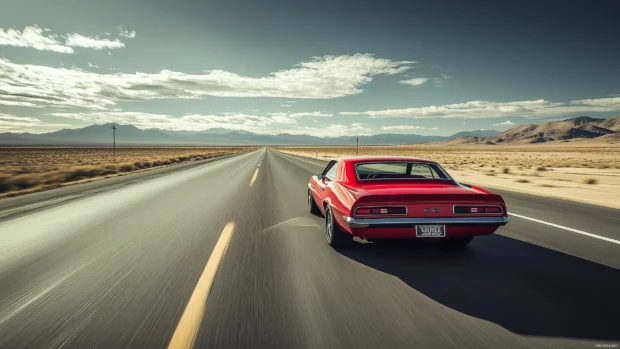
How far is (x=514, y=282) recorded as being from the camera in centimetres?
373

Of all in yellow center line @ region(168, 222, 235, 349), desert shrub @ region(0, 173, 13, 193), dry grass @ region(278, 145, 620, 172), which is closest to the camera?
yellow center line @ region(168, 222, 235, 349)

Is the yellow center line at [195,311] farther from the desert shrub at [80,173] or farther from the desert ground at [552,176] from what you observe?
the desert shrub at [80,173]

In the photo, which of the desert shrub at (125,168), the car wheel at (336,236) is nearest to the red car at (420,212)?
the car wheel at (336,236)

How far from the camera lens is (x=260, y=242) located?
17.7ft

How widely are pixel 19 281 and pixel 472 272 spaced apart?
503 cm

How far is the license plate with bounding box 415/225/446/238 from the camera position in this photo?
4.20m

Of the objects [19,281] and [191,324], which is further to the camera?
[19,281]

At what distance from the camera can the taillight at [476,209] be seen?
→ 427 centimetres

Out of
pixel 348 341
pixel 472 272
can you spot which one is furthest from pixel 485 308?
pixel 348 341

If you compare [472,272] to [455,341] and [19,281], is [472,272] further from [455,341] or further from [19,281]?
[19,281]

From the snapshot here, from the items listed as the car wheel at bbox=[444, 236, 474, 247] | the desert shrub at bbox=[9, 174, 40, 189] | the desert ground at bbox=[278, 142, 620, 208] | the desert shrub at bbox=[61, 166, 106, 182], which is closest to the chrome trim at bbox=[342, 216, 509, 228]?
the car wheel at bbox=[444, 236, 474, 247]

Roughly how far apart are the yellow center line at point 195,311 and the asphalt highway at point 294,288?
2 cm

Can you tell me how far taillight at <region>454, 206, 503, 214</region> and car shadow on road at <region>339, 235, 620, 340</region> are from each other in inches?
26.1

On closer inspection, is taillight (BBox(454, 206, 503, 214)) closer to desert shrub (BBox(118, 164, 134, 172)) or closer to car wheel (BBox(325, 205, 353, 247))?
car wheel (BBox(325, 205, 353, 247))
